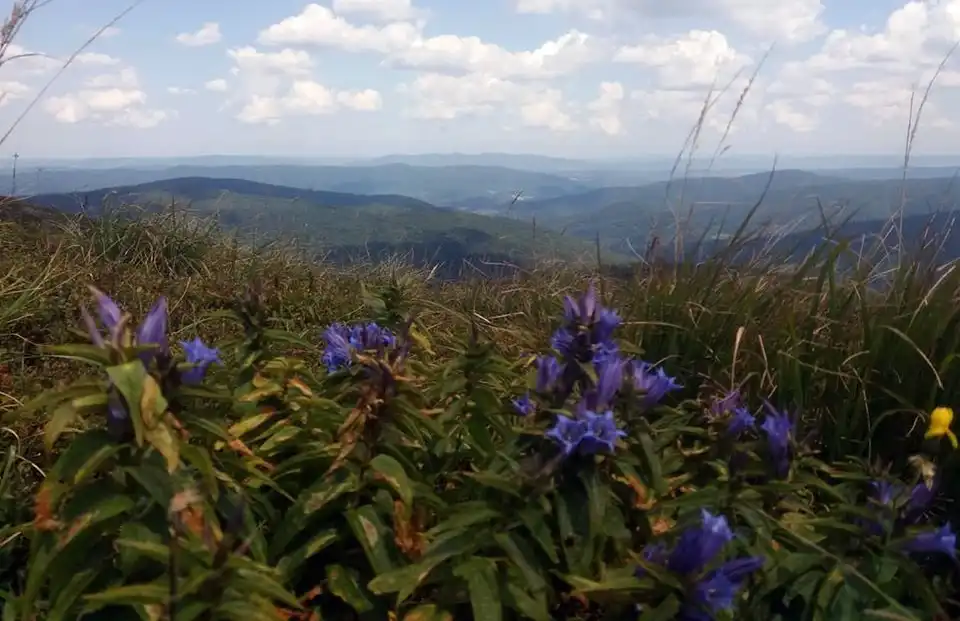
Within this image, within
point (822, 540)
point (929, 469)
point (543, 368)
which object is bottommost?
point (822, 540)

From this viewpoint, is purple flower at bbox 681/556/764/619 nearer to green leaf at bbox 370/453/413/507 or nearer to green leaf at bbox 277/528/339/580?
green leaf at bbox 370/453/413/507

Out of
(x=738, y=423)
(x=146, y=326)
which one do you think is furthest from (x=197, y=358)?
(x=738, y=423)

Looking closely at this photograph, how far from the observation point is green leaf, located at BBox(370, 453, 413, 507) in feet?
5.49

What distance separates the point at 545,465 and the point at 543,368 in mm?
244

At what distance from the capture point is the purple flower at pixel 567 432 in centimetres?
159

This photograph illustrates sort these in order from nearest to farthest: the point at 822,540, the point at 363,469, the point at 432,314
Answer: the point at 363,469, the point at 822,540, the point at 432,314

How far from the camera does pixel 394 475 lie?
169cm

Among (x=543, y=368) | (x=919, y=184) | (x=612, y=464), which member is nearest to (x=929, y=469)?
(x=612, y=464)

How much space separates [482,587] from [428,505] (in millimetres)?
301

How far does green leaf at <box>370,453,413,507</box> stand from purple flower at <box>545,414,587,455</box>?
0.31 m

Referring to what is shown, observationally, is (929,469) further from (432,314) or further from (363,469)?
(432,314)

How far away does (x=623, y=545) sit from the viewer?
5.82 feet

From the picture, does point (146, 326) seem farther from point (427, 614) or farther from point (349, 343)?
point (427, 614)

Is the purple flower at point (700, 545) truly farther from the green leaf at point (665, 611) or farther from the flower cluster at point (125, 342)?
the flower cluster at point (125, 342)
